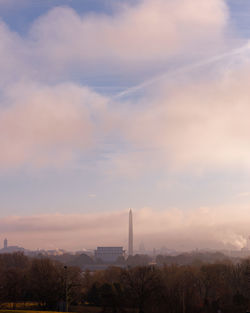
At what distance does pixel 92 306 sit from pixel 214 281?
1722 centimetres

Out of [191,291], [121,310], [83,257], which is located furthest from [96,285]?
[83,257]

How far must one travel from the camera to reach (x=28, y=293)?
62.7 m

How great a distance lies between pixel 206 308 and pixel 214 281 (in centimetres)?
867

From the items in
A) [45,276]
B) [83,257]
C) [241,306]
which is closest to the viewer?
[241,306]

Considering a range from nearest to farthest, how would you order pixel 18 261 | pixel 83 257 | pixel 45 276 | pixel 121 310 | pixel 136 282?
pixel 121 310 → pixel 136 282 → pixel 45 276 → pixel 18 261 → pixel 83 257

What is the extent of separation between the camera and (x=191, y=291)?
2031 inches

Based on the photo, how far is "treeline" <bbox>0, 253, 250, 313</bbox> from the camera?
4938 centimetres

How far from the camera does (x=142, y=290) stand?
53125 mm

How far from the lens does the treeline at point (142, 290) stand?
49.4m

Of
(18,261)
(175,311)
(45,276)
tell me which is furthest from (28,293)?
(18,261)

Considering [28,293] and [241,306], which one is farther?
[28,293]

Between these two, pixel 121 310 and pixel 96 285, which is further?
pixel 96 285

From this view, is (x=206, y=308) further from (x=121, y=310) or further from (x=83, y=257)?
(x=83, y=257)

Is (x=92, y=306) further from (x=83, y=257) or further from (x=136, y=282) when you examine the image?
(x=83, y=257)
